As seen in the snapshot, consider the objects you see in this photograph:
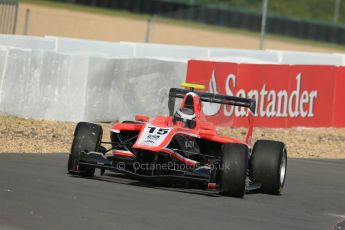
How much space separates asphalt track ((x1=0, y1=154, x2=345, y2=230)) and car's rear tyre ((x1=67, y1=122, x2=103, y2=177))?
0.46 ft

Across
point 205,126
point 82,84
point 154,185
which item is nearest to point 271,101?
point 82,84

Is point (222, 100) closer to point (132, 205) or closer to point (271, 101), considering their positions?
point (132, 205)

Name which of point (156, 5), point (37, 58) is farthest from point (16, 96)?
point (156, 5)

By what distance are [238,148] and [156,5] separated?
1104 inches

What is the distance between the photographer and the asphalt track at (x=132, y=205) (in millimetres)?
8016

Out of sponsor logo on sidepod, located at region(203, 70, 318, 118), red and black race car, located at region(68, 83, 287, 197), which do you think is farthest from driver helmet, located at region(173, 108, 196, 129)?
sponsor logo on sidepod, located at region(203, 70, 318, 118)

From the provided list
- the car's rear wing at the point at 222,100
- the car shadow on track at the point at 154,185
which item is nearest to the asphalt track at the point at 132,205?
the car shadow on track at the point at 154,185

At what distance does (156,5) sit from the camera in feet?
125

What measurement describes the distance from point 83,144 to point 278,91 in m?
9.31

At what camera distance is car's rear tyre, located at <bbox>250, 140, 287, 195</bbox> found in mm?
11062

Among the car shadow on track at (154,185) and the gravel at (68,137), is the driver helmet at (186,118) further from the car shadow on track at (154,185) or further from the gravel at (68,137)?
the gravel at (68,137)

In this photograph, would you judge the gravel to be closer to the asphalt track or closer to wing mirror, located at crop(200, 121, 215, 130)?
the asphalt track

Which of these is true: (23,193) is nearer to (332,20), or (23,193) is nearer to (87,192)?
(87,192)

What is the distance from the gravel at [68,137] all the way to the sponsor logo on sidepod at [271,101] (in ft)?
1.21
